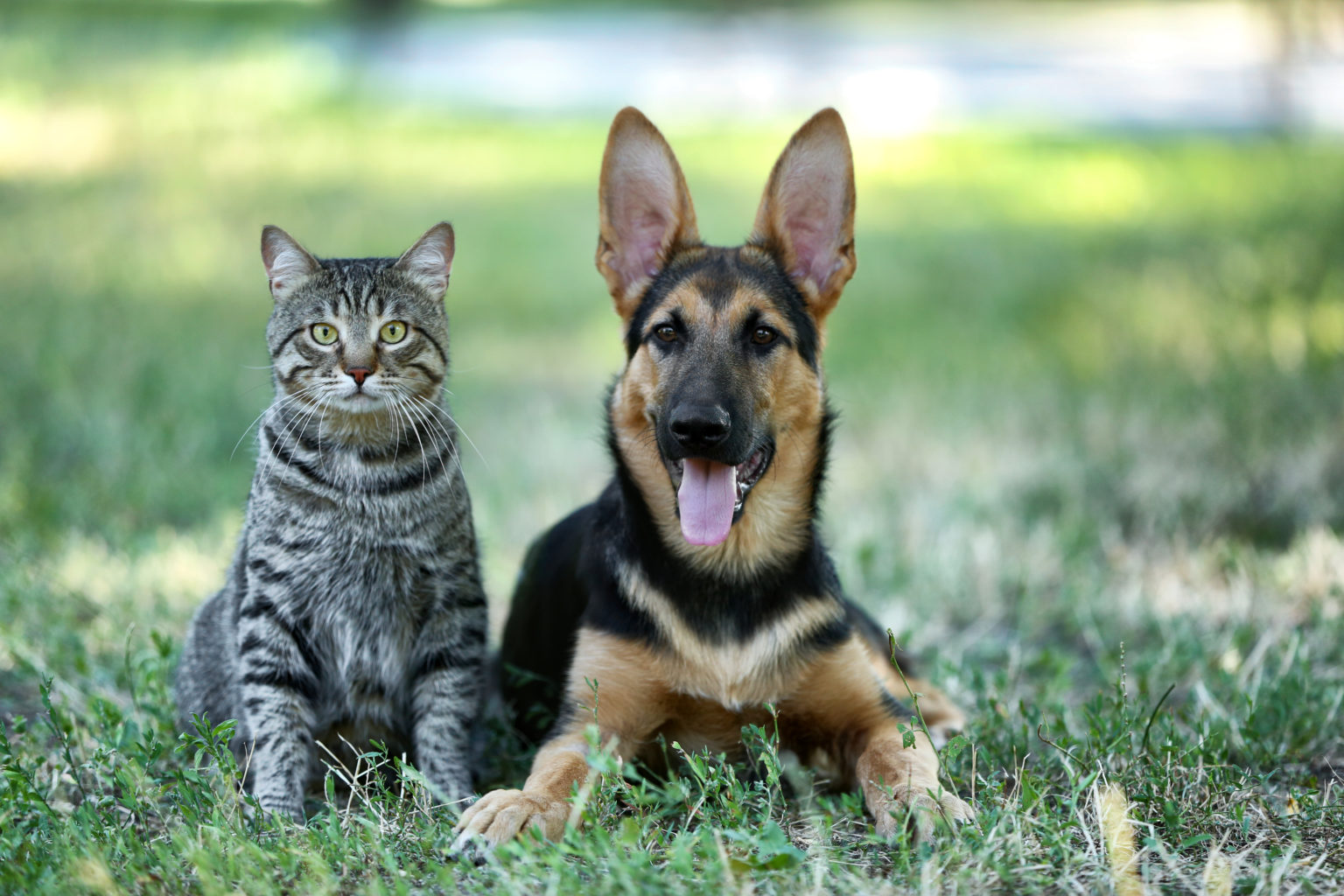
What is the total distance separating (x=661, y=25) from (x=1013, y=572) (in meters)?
28.0

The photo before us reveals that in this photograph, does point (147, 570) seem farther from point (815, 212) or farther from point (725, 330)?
point (815, 212)

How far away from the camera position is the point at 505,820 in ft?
11.2

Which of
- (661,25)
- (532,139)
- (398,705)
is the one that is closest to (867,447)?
(398,705)

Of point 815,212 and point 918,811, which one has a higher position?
point 815,212

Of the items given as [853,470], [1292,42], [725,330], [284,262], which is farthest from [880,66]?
[284,262]

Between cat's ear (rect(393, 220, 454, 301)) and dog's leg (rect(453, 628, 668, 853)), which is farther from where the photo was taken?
cat's ear (rect(393, 220, 454, 301))

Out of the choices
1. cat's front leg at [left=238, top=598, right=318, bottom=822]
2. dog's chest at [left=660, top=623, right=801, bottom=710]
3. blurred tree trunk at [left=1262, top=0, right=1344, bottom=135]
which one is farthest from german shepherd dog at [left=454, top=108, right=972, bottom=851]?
blurred tree trunk at [left=1262, top=0, right=1344, bottom=135]

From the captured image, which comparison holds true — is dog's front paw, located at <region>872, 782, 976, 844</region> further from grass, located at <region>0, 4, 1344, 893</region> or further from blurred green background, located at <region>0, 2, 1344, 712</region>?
blurred green background, located at <region>0, 2, 1344, 712</region>

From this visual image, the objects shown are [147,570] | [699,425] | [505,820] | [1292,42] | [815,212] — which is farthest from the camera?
[1292,42]

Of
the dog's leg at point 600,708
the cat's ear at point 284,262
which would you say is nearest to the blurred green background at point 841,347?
the cat's ear at point 284,262

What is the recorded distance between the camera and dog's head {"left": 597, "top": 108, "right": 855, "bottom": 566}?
3834 mm

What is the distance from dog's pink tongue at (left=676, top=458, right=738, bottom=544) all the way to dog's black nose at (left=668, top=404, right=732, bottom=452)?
15 cm

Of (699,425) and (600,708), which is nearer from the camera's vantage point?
(699,425)

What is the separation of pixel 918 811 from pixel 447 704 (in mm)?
1508
